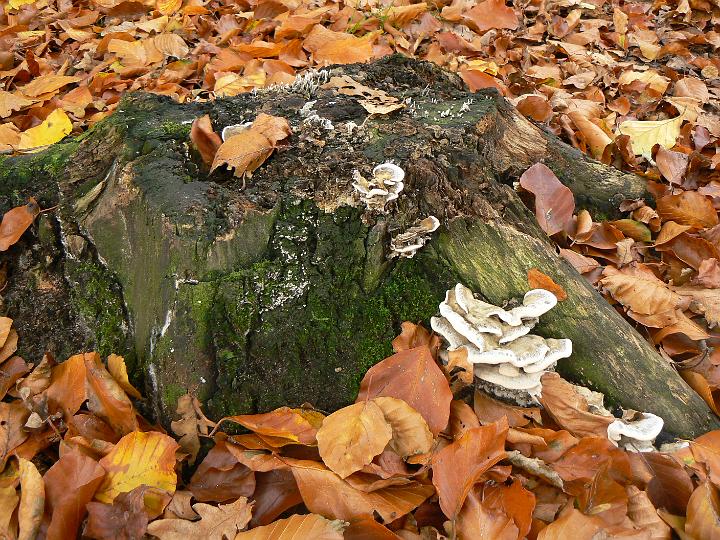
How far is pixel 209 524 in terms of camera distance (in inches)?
74.2

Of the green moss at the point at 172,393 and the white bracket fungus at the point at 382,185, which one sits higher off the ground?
the white bracket fungus at the point at 382,185

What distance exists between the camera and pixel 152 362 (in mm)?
2352

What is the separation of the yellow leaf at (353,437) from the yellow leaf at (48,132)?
10.8 feet

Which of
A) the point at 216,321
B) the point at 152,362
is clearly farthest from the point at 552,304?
the point at 152,362

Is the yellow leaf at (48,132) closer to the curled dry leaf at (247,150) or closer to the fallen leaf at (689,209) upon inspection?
the curled dry leaf at (247,150)

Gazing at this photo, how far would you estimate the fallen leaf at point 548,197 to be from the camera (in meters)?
3.06

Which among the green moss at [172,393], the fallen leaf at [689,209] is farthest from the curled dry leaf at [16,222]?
the fallen leaf at [689,209]

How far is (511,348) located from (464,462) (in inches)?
18.8

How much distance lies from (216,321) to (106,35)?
190 inches

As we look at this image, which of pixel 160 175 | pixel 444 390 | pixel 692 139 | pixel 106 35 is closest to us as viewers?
pixel 444 390

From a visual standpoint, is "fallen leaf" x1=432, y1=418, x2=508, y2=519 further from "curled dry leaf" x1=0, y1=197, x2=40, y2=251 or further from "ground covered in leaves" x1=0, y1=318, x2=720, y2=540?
"curled dry leaf" x1=0, y1=197, x2=40, y2=251

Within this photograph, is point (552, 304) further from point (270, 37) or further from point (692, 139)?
point (270, 37)

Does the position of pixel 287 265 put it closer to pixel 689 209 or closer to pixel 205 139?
pixel 205 139

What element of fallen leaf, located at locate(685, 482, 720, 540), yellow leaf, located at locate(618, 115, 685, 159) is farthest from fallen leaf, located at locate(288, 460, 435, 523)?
yellow leaf, located at locate(618, 115, 685, 159)
